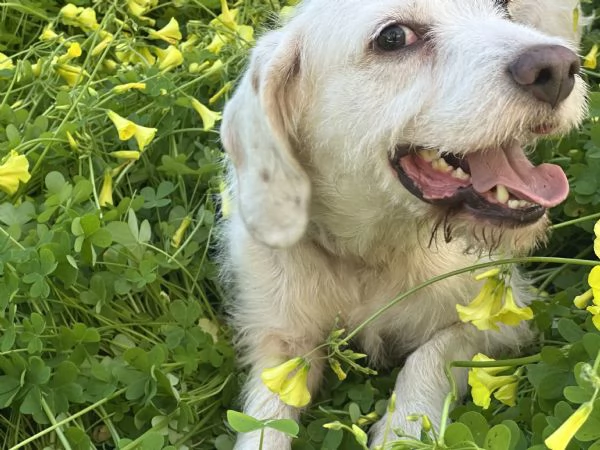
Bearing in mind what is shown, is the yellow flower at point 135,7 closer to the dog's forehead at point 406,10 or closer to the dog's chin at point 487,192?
the dog's forehead at point 406,10

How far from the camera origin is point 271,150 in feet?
8.84

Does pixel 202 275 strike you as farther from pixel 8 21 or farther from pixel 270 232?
pixel 8 21

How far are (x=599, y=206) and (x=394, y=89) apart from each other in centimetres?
99

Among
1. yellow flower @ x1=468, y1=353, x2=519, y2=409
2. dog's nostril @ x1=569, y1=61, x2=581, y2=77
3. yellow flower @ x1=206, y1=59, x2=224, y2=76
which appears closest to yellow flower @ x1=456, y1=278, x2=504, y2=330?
yellow flower @ x1=468, y1=353, x2=519, y2=409

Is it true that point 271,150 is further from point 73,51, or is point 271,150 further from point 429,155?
point 73,51

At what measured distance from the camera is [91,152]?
3492 millimetres

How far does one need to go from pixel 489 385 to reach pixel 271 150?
95cm

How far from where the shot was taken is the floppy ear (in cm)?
353

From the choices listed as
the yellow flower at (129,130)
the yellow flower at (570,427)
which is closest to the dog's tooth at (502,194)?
the yellow flower at (570,427)

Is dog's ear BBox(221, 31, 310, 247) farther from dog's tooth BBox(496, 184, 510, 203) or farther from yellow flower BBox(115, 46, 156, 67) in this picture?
yellow flower BBox(115, 46, 156, 67)

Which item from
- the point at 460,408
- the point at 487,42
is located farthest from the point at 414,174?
the point at 460,408

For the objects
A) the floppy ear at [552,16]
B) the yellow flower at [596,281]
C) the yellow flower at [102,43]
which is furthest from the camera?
the yellow flower at [102,43]

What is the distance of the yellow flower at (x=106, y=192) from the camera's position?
3305mm

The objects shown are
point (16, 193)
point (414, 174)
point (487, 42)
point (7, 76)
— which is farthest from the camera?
point (7, 76)
